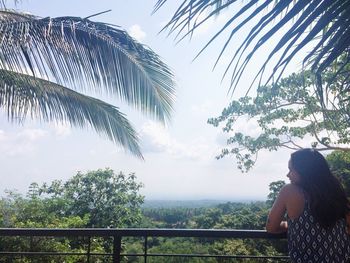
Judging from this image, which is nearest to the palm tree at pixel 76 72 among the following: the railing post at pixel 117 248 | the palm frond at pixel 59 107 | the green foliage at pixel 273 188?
the palm frond at pixel 59 107

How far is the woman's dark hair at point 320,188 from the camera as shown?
1988mm

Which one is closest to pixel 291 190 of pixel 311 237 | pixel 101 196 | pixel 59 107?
pixel 311 237

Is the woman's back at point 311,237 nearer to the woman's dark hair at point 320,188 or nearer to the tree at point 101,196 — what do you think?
the woman's dark hair at point 320,188

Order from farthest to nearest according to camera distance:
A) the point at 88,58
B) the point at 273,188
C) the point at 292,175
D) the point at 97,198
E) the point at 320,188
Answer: the point at 97,198 → the point at 273,188 → the point at 88,58 → the point at 292,175 → the point at 320,188

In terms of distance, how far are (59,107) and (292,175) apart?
107 inches

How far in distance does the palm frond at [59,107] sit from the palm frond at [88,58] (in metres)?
0.16

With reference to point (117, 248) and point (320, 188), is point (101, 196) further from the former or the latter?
point (320, 188)

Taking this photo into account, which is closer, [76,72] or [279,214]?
[279,214]

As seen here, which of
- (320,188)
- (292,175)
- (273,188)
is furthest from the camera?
(273,188)

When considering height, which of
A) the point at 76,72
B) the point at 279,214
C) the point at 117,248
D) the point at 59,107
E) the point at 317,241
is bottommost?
the point at 117,248

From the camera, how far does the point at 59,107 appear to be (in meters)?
4.06

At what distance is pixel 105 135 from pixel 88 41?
112 centimetres

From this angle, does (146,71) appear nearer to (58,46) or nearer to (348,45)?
(58,46)

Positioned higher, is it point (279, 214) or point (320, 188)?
point (320, 188)
